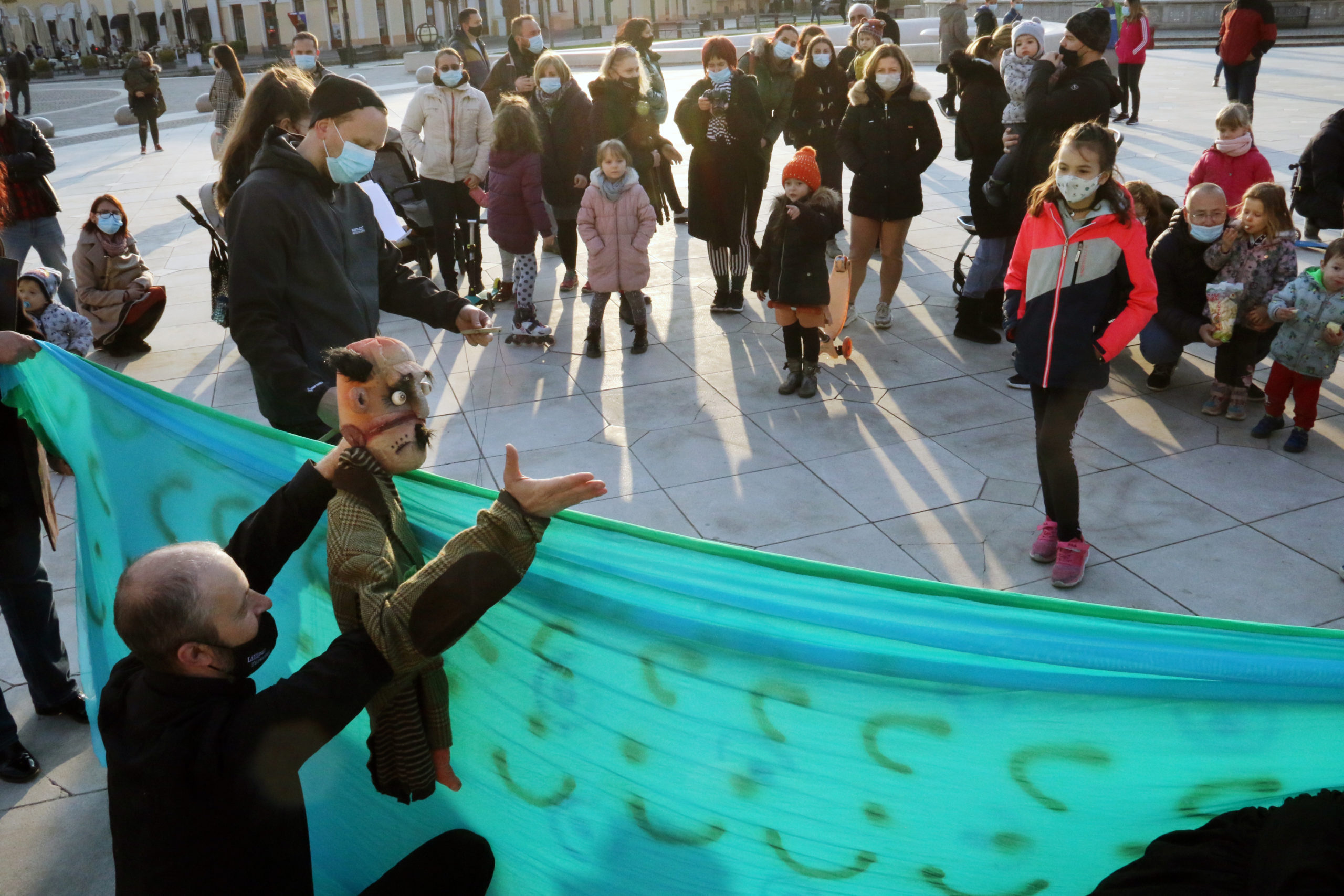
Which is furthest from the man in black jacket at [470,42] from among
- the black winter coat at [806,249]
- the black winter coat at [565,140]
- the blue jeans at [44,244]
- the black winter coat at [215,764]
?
the black winter coat at [215,764]

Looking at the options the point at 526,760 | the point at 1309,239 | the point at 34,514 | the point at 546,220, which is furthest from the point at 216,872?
the point at 1309,239

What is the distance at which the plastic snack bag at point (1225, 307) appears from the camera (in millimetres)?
5902

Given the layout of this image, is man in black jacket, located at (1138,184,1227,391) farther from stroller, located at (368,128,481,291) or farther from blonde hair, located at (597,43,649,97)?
stroller, located at (368,128,481,291)

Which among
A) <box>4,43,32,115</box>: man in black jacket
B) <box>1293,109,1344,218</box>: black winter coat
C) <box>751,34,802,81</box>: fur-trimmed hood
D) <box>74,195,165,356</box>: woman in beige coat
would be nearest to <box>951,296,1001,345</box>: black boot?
<box>751,34,802,81</box>: fur-trimmed hood

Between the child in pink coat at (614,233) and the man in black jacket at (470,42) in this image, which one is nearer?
the child in pink coat at (614,233)

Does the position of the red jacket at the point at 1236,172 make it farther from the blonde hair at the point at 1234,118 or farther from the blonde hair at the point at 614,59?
the blonde hair at the point at 614,59

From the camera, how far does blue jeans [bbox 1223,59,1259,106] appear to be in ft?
43.3

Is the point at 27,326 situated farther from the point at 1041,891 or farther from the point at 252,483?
the point at 1041,891

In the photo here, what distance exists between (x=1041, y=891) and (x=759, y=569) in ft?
2.68

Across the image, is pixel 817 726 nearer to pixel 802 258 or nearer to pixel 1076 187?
pixel 1076 187

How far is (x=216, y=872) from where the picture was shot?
6.28 ft

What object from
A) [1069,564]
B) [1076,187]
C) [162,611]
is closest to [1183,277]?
[1076,187]

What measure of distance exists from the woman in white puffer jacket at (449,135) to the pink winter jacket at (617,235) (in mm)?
1328

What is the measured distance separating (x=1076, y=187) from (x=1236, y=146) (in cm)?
386
